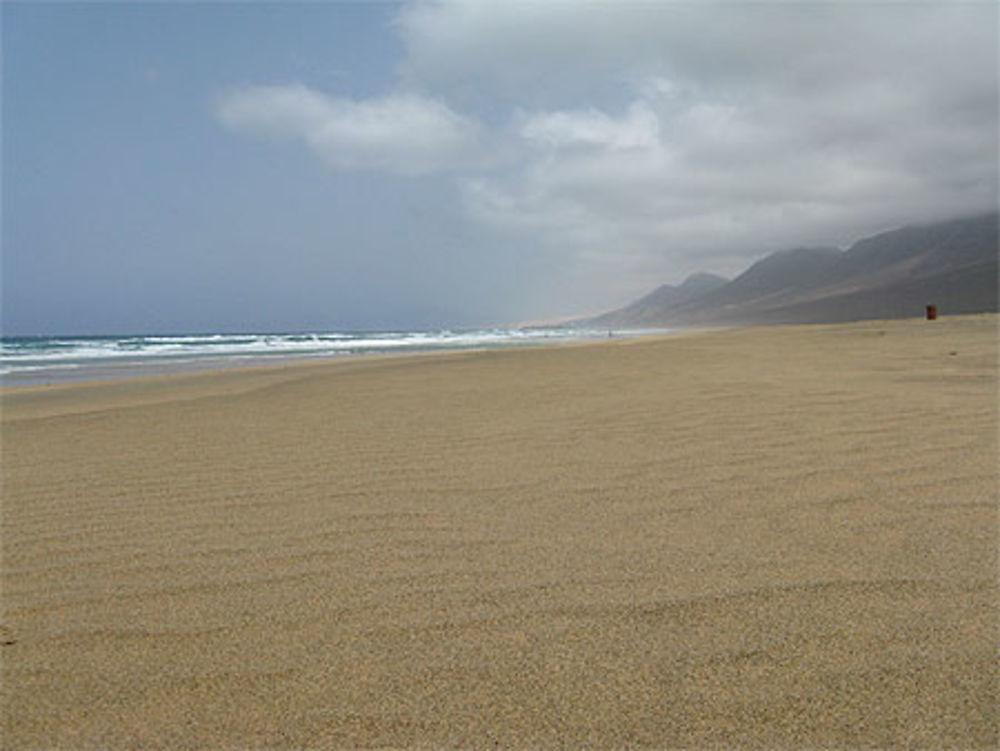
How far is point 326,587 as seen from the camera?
2.43 metres

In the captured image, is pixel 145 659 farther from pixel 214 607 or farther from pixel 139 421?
pixel 139 421

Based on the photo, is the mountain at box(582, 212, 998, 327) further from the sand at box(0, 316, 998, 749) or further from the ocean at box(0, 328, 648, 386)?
the sand at box(0, 316, 998, 749)

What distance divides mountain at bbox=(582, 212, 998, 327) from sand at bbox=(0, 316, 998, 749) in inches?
3131

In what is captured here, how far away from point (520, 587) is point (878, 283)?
137226mm

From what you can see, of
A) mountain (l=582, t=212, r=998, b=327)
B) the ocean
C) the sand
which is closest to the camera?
the sand

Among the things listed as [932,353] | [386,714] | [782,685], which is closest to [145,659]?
[386,714]

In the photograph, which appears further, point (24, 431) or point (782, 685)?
point (24, 431)

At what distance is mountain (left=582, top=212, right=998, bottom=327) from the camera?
82.8m

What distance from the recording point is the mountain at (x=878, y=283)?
82750mm

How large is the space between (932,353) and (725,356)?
315 cm

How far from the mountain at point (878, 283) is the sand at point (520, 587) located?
7952cm

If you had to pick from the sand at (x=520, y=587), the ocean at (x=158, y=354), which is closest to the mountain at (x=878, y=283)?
the ocean at (x=158, y=354)

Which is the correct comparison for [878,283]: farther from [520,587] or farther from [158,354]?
[520,587]

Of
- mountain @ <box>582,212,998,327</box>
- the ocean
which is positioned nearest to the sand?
the ocean
